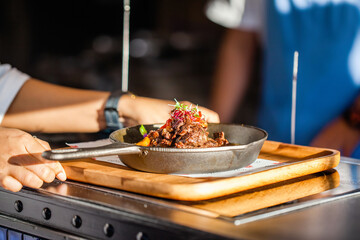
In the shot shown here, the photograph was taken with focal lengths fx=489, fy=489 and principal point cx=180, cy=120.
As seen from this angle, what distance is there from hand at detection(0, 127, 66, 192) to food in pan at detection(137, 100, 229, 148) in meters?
0.25

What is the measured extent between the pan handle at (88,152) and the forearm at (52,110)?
2.44 feet

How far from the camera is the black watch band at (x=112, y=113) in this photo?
1717mm

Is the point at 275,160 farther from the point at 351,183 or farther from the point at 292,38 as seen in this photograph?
the point at 292,38

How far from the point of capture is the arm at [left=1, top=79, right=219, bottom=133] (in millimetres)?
1784

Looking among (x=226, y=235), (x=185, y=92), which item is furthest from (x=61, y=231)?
(x=185, y=92)

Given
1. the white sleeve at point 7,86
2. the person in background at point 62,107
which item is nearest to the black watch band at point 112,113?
the person in background at point 62,107

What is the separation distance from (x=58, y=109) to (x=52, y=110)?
0.03 metres

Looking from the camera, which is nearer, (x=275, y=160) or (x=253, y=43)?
(x=275, y=160)

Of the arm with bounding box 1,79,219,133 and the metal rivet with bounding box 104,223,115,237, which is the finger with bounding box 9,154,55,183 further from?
the arm with bounding box 1,79,219,133

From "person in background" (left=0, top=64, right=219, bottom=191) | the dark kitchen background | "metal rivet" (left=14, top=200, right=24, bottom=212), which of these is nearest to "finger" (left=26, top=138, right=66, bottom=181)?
"metal rivet" (left=14, top=200, right=24, bottom=212)

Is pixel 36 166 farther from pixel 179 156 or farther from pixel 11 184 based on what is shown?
pixel 179 156

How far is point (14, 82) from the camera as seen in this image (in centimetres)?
193

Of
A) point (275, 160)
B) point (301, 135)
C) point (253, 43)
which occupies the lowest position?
point (301, 135)

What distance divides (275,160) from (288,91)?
47.0 inches
